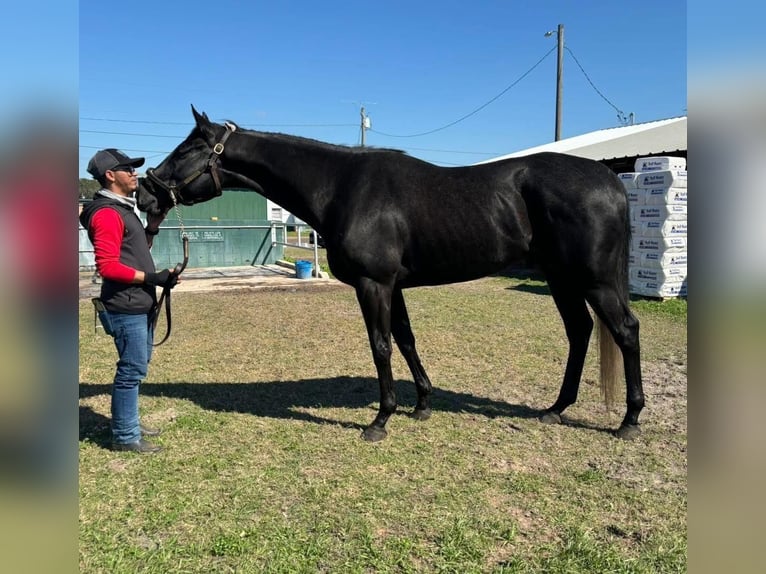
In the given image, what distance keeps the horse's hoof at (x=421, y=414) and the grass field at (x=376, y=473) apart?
0.19ft

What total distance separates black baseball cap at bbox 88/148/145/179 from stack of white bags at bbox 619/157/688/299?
26.8ft

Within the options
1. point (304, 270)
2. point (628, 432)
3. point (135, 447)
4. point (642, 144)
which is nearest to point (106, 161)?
point (135, 447)

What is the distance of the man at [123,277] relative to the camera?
10.1ft

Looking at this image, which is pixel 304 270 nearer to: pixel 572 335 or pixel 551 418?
pixel 572 335

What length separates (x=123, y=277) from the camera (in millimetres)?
3133

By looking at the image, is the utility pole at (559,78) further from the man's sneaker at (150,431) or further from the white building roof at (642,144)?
the man's sneaker at (150,431)

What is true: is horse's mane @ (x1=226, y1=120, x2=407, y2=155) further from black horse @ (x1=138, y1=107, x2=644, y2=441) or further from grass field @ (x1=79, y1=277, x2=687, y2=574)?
grass field @ (x1=79, y1=277, x2=687, y2=574)

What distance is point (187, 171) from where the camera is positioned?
12.4 feet

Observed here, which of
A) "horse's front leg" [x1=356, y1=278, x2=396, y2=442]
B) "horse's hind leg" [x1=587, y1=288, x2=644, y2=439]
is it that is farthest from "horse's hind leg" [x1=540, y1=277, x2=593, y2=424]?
"horse's front leg" [x1=356, y1=278, x2=396, y2=442]

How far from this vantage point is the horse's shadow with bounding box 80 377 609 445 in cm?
407
